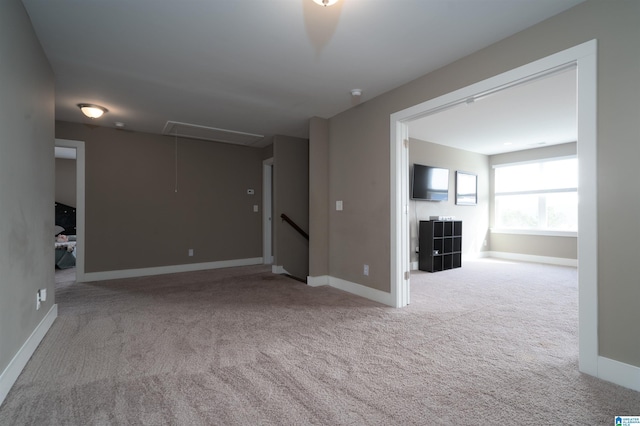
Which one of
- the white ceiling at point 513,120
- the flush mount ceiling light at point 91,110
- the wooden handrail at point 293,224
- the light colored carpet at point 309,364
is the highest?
the white ceiling at point 513,120

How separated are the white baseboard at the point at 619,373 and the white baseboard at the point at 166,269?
5.09 metres

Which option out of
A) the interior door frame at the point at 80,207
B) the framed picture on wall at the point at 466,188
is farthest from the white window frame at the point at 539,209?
the interior door frame at the point at 80,207

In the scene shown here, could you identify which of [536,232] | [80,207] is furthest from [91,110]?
[536,232]

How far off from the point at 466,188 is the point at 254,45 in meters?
A: 5.81

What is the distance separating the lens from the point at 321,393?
5.61 ft

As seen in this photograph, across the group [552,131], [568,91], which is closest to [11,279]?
[568,91]

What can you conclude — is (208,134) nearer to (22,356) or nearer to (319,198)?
(319,198)

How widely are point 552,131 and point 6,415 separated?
713 centimetres

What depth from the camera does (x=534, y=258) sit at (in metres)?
6.51

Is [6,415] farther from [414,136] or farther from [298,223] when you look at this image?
[414,136]

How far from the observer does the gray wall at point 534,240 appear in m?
6.04

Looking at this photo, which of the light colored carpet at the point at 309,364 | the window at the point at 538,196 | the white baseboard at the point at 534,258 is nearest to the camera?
the light colored carpet at the point at 309,364

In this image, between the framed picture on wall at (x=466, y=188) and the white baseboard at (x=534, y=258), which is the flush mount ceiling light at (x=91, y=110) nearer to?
the framed picture on wall at (x=466, y=188)

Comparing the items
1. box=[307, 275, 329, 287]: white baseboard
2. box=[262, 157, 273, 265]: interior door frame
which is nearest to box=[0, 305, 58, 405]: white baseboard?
box=[307, 275, 329, 287]: white baseboard
